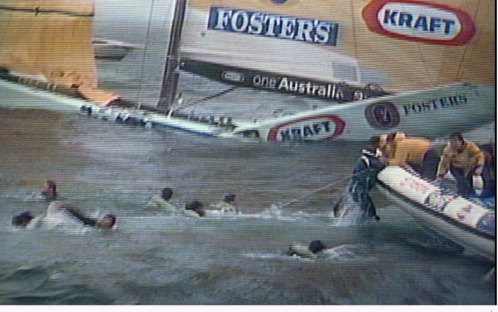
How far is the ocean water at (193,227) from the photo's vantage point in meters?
3.66

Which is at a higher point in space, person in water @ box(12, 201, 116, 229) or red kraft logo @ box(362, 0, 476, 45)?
red kraft logo @ box(362, 0, 476, 45)

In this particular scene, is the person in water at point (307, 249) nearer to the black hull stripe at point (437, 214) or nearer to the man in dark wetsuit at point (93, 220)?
the black hull stripe at point (437, 214)

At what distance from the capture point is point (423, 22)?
147 inches

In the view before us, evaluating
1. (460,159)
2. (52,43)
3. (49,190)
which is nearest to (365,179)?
(460,159)

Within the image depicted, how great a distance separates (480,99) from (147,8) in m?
1.69

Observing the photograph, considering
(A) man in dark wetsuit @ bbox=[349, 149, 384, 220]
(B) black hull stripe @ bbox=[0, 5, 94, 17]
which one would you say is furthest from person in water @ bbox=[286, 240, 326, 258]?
(B) black hull stripe @ bbox=[0, 5, 94, 17]

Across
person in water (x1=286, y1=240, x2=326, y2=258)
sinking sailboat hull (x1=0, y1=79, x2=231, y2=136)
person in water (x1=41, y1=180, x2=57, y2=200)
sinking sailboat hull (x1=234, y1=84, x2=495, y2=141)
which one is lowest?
person in water (x1=286, y1=240, x2=326, y2=258)

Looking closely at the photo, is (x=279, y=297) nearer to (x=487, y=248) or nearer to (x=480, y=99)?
(x=487, y=248)

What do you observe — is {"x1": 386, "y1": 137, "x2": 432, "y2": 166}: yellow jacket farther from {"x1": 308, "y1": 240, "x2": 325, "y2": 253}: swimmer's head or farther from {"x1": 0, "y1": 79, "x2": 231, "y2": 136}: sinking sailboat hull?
{"x1": 0, "y1": 79, "x2": 231, "y2": 136}: sinking sailboat hull

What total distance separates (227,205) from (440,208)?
40.7 inches

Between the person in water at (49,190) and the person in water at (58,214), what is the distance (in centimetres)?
3

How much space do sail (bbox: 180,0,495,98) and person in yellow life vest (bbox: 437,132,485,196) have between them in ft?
1.00

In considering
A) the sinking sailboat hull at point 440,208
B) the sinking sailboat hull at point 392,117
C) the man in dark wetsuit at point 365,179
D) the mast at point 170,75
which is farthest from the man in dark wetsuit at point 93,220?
the sinking sailboat hull at point 440,208

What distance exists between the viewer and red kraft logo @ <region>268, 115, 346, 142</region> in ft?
12.3
